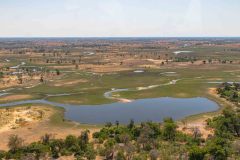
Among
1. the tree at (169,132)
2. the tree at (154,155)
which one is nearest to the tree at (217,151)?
the tree at (154,155)

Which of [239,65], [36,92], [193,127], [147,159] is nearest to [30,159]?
[147,159]

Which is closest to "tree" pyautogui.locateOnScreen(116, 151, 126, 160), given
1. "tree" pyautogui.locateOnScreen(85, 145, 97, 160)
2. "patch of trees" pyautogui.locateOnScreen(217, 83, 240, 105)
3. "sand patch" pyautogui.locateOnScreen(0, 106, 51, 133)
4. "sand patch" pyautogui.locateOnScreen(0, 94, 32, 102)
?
"tree" pyautogui.locateOnScreen(85, 145, 97, 160)

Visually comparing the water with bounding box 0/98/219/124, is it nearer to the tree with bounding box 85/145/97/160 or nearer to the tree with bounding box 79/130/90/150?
the tree with bounding box 79/130/90/150

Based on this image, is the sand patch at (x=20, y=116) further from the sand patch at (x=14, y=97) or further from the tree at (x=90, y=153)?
the tree at (x=90, y=153)

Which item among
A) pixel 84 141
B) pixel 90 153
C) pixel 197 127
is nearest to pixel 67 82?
pixel 197 127

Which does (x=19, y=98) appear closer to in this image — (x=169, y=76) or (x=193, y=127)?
(x=193, y=127)

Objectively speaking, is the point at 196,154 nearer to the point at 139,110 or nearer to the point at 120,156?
the point at 120,156
